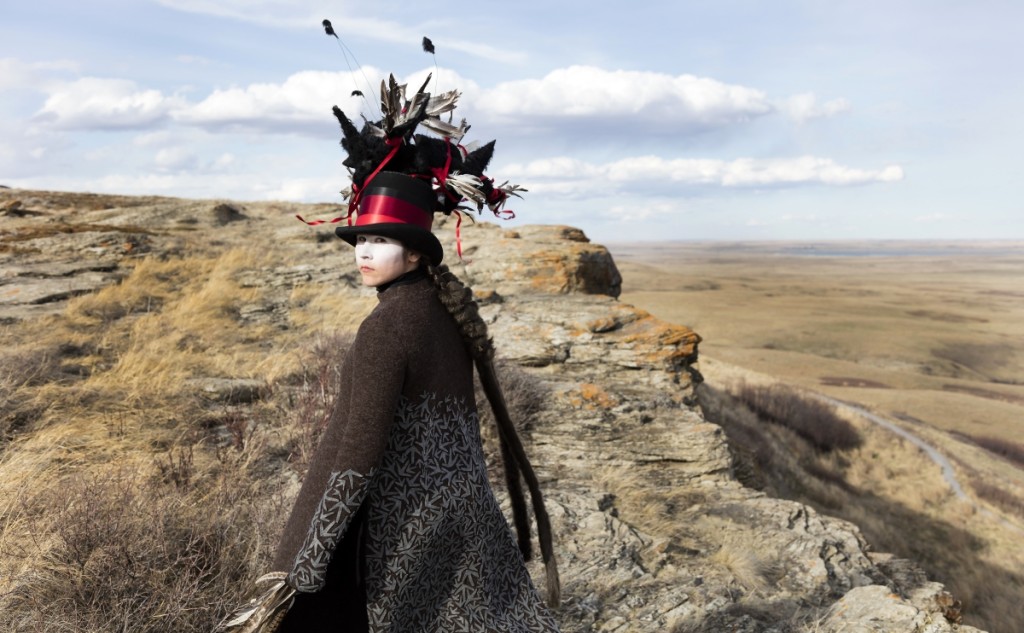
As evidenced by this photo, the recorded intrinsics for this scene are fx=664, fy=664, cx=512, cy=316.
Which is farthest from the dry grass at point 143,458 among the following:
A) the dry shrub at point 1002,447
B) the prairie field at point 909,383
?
the dry shrub at point 1002,447

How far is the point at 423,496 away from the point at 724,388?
17.8 metres

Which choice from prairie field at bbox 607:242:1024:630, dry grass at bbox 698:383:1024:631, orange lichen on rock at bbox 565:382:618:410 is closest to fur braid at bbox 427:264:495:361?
orange lichen on rock at bbox 565:382:618:410

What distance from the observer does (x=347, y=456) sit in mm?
1986

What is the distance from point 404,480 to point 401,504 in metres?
0.08

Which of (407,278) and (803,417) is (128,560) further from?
(803,417)

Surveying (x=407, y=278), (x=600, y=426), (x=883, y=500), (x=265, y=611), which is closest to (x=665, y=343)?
(x=600, y=426)

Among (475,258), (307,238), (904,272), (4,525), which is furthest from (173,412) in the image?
(904,272)

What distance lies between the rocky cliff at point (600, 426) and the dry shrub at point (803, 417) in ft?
29.0

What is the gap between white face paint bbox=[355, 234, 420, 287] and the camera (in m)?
2.27

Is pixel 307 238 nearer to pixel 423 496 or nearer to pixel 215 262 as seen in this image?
pixel 215 262

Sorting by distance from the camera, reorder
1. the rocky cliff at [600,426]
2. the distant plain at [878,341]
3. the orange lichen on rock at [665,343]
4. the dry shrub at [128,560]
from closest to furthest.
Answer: the dry shrub at [128,560] < the rocky cliff at [600,426] < the orange lichen on rock at [665,343] < the distant plain at [878,341]

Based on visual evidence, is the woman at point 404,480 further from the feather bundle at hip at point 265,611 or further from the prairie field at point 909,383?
the prairie field at point 909,383

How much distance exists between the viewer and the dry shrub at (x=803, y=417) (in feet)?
58.3

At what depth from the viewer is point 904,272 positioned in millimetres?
188750
